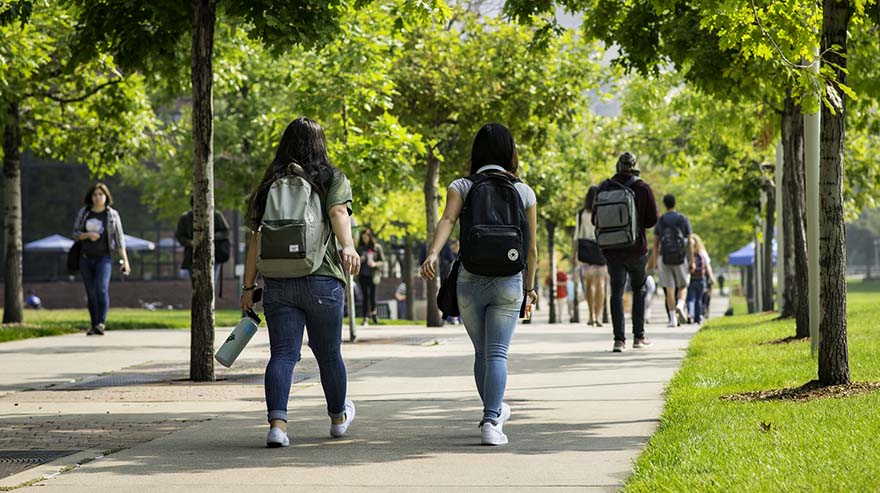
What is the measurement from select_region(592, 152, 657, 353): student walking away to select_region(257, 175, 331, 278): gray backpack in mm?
6795

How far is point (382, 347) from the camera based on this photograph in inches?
624

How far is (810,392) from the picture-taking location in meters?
8.73

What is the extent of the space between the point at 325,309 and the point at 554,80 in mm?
16354

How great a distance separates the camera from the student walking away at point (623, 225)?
45.7 ft

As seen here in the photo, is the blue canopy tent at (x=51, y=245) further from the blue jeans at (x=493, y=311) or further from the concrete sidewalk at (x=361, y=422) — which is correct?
the blue jeans at (x=493, y=311)

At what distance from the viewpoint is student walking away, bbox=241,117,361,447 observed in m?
7.41

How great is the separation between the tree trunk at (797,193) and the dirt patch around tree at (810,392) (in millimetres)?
5363

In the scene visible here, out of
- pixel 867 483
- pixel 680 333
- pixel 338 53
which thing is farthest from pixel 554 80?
pixel 867 483

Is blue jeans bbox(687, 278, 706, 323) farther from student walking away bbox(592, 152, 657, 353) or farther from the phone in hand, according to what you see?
the phone in hand

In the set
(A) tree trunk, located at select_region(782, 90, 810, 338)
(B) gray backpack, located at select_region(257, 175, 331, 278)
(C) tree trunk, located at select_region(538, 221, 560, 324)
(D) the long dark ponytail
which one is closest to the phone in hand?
(B) gray backpack, located at select_region(257, 175, 331, 278)

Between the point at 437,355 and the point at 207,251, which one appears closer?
the point at 207,251

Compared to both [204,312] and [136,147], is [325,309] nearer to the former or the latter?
[204,312]

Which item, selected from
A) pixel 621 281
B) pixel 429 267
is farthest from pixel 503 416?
pixel 621 281

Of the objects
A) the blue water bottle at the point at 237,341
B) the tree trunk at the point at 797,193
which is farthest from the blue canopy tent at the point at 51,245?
the blue water bottle at the point at 237,341
